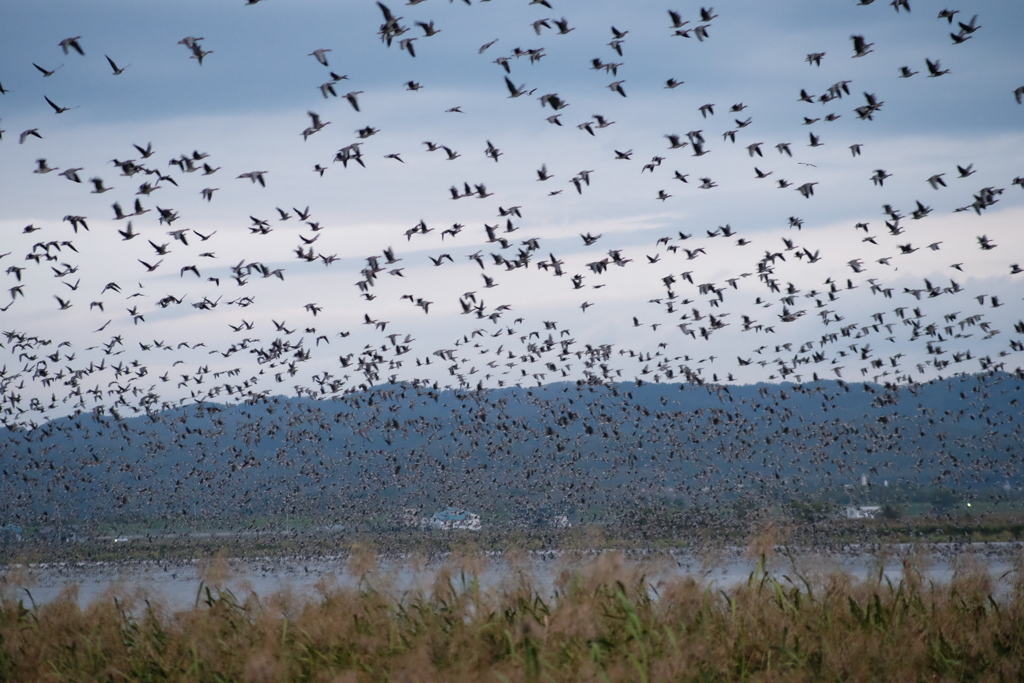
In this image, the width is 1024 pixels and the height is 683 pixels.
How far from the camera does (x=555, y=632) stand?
13227 millimetres

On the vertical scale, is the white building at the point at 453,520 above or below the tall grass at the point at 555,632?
below

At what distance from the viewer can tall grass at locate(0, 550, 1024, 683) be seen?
494 inches

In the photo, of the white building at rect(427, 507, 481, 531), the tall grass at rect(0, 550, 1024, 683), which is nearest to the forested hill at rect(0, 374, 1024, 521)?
the white building at rect(427, 507, 481, 531)

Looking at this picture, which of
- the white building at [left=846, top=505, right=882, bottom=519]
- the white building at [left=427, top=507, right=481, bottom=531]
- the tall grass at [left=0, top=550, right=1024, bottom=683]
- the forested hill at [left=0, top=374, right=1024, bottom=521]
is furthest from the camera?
the white building at [left=427, top=507, right=481, bottom=531]

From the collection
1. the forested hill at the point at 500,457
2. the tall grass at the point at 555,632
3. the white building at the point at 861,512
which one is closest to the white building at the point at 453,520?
the forested hill at the point at 500,457

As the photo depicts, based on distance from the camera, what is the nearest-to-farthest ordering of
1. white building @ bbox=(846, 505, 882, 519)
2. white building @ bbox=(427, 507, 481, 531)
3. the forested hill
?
1. the forested hill
2. white building @ bbox=(846, 505, 882, 519)
3. white building @ bbox=(427, 507, 481, 531)

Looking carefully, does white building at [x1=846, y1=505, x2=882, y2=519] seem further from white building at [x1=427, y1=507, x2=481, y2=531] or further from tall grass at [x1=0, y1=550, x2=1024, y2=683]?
tall grass at [x1=0, y1=550, x2=1024, y2=683]

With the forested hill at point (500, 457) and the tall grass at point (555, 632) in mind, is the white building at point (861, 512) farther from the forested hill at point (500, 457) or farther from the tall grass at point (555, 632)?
the tall grass at point (555, 632)

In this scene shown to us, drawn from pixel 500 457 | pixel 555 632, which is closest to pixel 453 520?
pixel 500 457

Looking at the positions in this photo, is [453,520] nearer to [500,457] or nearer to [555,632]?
[500,457]

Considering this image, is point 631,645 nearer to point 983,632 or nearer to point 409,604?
point 409,604

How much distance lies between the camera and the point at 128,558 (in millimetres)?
109812

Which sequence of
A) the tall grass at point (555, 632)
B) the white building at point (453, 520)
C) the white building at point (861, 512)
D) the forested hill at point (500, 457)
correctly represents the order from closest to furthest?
the tall grass at point (555, 632) → the forested hill at point (500, 457) → the white building at point (861, 512) → the white building at point (453, 520)

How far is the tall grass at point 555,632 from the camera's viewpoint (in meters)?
12.5
